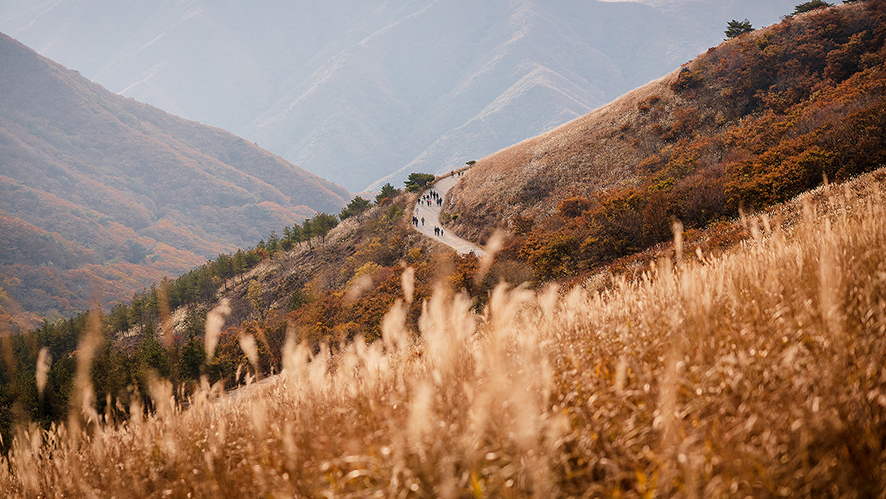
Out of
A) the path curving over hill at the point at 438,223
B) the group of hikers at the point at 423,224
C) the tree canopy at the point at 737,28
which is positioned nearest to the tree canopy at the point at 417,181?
the path curving over hill at the point at 438,223

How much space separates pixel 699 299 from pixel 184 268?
213202 mm

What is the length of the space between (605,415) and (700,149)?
3875 centimetres

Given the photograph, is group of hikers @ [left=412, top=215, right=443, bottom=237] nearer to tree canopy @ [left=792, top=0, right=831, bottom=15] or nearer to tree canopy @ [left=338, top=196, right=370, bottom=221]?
tree canopy @ [left=338, top=196, right=370, bottom=221]

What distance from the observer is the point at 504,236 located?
37.8 metres

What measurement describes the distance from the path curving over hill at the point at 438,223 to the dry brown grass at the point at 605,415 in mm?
31594

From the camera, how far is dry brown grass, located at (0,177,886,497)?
2041 millimetres

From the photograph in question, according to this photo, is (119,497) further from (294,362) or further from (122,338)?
(122,338)

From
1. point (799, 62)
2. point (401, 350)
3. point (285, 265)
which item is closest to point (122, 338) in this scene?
point (285, 265)

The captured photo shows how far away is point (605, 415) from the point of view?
8.55 feet

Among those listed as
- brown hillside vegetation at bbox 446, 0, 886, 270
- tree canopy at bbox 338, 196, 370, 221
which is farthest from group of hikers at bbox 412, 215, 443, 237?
tree canopy at bbox 338, 196, 370, 221

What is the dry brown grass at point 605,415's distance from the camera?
204cm

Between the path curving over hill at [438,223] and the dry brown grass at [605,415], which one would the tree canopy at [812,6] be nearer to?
the path curving over hill at [438,223]

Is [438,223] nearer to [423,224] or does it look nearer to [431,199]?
[423,224]

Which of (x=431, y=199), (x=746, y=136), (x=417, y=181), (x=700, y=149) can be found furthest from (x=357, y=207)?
(x=746, y=136)
